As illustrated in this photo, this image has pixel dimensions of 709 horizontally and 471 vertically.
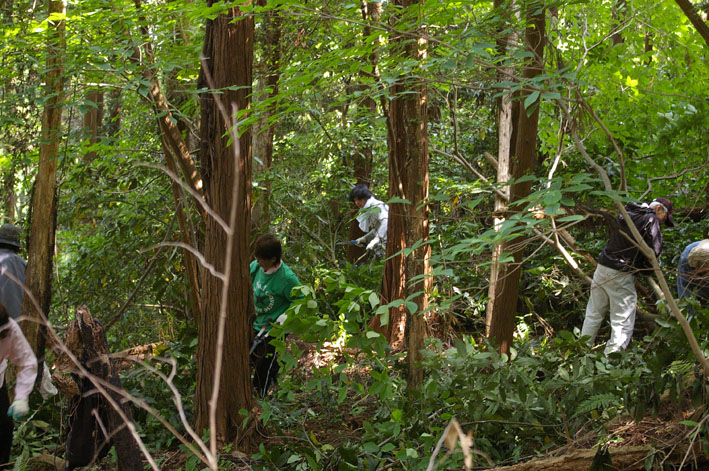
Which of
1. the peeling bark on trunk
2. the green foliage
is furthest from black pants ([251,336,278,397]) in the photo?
the peeling bark on trunk

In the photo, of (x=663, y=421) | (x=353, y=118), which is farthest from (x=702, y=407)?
(x=353, y=118)

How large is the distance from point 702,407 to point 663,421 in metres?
0.58

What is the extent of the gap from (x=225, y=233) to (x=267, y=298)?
3.99 feet

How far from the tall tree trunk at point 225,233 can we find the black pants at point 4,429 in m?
1.52

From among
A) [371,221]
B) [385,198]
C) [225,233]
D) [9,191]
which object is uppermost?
[9,191]

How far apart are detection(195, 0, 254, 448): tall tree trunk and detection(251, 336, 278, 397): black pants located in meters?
0.77

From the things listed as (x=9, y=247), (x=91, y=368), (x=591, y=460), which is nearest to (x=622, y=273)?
(x=591, y=460)

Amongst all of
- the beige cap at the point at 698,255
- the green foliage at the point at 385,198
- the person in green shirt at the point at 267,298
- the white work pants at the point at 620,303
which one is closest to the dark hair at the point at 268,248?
the person in green shirt at the point at 267,298

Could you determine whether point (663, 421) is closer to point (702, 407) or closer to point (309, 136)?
point (702, 407)

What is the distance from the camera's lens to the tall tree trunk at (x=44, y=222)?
654 cm

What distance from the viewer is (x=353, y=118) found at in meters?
10.4

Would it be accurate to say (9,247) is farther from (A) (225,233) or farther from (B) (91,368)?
(B) (91,368)

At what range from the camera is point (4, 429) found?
17.3 ft

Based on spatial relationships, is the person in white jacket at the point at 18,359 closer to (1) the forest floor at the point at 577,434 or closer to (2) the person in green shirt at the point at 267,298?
(1) the forest floor at the point at 577,434
